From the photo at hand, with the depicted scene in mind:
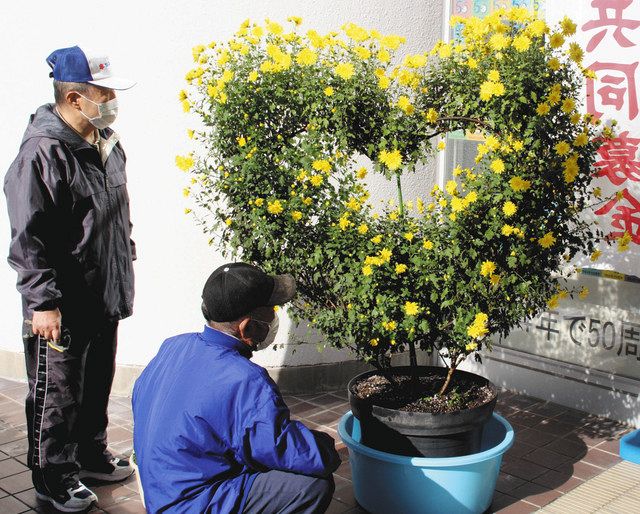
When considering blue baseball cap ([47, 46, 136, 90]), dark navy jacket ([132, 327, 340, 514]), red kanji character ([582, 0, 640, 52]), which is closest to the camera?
dark navy jacket ([132, 327, 340, 514])

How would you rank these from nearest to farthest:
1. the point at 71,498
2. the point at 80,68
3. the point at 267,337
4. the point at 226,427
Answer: the point at 226,427 < the point at 267,337 < the point at 80,68 < the point at 71,498

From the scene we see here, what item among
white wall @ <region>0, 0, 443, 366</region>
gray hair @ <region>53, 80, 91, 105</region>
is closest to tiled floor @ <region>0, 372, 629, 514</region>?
white wall @ <region>0, 0, 443, 366</region>

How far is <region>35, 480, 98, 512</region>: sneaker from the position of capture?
4004mm

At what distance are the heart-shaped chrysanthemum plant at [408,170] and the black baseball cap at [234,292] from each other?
710mm

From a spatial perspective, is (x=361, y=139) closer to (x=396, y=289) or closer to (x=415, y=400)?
(x=396, y=289)

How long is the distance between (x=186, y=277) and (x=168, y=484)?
285 cm

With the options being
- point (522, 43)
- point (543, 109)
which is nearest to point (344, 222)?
point (543, 109)

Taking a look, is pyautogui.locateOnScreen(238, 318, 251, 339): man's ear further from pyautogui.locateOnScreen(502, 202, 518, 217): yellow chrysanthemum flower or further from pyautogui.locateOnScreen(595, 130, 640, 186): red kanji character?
pyautogui.locateOnScreen(595, 130, 640, 186): red kanji character

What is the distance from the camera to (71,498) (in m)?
4.02

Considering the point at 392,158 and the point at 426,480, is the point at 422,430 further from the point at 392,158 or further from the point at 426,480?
the point at 392,158

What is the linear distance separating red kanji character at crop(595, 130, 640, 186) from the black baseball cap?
2.78 meters

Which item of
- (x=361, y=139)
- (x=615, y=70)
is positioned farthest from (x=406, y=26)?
(x=361, y=139)

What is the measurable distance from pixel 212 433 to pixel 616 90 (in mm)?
3439

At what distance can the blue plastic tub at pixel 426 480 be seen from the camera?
3.72 m
